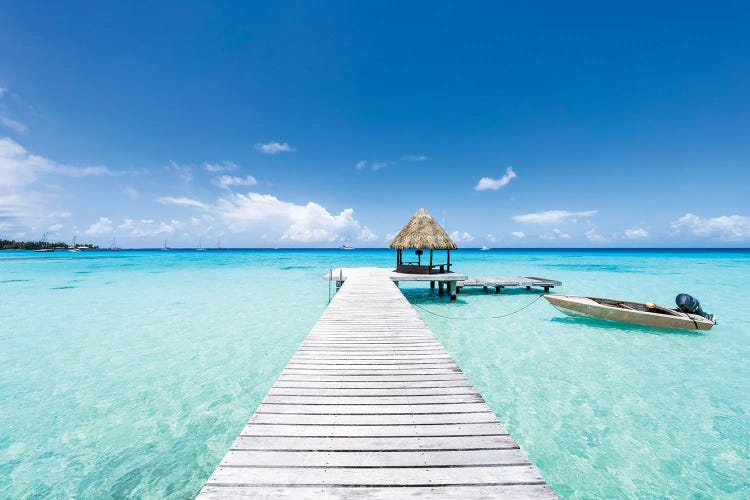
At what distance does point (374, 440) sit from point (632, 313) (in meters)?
12.5

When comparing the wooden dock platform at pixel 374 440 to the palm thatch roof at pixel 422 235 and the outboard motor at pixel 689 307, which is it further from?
the outboard motor at pixel 689 307

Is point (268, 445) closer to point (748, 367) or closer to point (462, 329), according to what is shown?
point (462, 329)

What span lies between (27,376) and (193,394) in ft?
15.6

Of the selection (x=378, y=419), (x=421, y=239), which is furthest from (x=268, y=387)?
(x=421, y=239)

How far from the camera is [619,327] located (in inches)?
444

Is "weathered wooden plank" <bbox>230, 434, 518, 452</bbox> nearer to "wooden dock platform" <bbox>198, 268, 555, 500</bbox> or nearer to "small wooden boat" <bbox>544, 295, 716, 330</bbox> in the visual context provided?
"wooden dock platform" <bbox>198, 268, 555, 500</bbox>

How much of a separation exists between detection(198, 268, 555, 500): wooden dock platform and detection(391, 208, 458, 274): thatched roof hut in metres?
11.1

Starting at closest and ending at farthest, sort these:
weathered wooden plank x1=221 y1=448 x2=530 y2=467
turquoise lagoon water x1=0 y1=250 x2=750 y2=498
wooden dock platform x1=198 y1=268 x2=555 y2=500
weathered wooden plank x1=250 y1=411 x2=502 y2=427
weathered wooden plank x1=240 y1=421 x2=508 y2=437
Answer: wooden dock platform x1=198 y1=268 x2=555 y2=500, weathered wooden plank x1=221 y1=448 x2=530 y2=467, weathered wooden plank x1=240 y1=421 x2=508 y2=437, weathered wooden plank x1=250 y1=411 x2=502 y2=427, turquoise lagoon water x1=0 y1=250 x2=750 y2=498

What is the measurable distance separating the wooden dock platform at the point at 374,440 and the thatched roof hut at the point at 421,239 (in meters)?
11.1

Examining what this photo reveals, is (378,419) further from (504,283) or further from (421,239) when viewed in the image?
(504,283)

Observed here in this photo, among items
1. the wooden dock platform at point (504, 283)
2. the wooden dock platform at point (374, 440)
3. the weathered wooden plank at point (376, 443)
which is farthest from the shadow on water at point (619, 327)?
the weathered wooden plank at point (376, 443)

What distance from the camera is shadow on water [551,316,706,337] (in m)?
10.7

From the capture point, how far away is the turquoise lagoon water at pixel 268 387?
14.8 feet

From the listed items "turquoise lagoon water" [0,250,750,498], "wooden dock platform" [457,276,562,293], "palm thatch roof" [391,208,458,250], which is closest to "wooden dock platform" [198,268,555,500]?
"turquoise lagoon water" [0,250,750,498]
